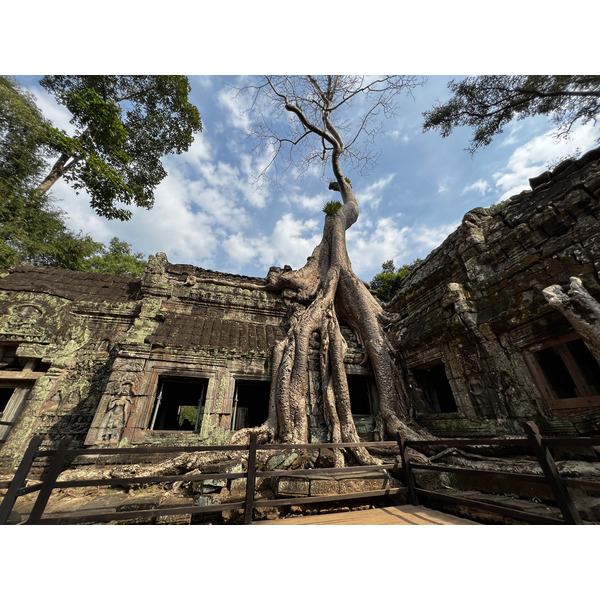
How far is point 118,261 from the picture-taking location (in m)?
17.5

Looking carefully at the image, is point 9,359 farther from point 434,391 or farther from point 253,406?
point 434,391

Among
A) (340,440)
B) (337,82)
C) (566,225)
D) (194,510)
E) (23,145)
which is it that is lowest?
(194,510)

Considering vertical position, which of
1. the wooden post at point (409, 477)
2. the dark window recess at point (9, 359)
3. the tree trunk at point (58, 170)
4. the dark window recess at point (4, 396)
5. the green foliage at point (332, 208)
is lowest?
the wooden post at point (409, 477)

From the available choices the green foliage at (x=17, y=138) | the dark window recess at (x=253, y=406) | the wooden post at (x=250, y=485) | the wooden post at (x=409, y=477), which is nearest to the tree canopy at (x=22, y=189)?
the green foliage at (x=17, y=138)

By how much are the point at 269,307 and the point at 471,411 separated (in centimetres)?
576

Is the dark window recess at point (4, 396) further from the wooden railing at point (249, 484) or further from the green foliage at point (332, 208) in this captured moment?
the green foliage at point (332, 208)

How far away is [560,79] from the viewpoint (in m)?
7.01

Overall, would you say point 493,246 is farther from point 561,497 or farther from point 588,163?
point 561,497

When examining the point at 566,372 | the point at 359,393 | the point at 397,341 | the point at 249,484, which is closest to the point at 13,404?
→ the point at 249,484

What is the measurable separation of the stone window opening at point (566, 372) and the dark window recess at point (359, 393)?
3624mm

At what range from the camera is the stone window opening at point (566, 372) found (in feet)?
11.9

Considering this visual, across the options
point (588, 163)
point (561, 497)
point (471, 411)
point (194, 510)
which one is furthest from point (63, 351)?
point (588, 163)

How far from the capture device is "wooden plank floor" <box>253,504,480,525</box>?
2689 millimetres

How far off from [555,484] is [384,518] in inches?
66.4
